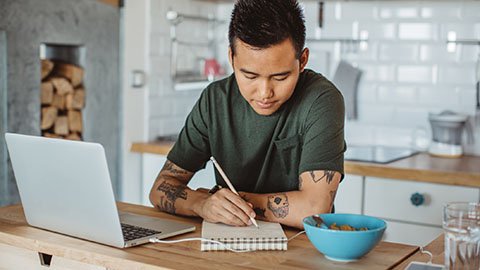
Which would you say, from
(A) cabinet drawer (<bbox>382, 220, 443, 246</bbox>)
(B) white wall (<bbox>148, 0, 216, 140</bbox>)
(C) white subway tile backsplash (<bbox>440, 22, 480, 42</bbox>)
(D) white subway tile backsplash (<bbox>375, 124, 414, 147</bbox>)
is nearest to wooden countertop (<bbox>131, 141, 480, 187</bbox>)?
(A) cabinet drawer (<bbox>382, 220, 443, 246</bbox>)

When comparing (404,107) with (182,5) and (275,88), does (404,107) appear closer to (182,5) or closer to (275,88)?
(182,5)

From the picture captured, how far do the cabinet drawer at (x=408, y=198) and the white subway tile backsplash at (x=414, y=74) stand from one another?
822 millimetres

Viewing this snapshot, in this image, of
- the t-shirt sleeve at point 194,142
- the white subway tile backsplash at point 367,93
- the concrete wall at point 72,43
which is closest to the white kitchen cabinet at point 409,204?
the white subway tile backsplash at point 367,93

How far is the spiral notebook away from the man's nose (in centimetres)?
40

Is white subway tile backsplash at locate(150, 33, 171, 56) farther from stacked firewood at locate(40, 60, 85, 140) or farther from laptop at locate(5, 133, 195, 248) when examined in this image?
laptop at locate(5, 133, 195, 248)

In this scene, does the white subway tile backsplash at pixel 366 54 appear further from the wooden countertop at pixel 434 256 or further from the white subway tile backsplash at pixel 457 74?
the wooden countertop at pixel 434 256

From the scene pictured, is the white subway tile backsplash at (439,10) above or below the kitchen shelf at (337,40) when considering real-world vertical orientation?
above

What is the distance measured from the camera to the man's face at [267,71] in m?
2.05

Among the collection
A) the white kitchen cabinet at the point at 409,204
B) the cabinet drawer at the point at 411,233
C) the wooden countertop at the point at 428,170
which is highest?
the wooden countertop at the point at 428,170

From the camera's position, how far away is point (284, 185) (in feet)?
7.77

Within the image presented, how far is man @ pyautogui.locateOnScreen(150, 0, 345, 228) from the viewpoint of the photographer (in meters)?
2.06

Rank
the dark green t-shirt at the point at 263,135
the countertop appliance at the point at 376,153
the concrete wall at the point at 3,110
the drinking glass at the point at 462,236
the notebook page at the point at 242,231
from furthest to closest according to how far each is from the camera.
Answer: the countertop appliance at the point at 376,153 < the concrete wall at the point at 3,110 < the dark green t-shirt at the point at 263,135 < the notebook page at the point at 242,231 < the drinking glass at the point at 462,236

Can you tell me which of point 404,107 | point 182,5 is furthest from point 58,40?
point 404,107

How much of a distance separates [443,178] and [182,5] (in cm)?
182
